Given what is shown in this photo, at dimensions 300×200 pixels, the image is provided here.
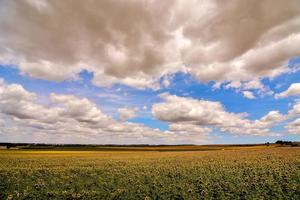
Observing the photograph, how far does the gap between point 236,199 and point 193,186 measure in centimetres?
476

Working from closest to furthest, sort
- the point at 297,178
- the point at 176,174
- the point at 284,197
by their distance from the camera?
1. the point at 284,197
2. the point at 297,178
3. the point at 176,174

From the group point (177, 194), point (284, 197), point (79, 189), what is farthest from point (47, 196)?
point (284, 197)

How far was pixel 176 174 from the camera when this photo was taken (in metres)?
29.0

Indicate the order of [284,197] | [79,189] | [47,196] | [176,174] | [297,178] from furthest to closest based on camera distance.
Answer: [176,174], [297,178], [79,189], [47,196], [284,197]

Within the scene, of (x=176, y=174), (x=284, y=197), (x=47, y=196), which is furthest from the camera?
(x=176, y=174)

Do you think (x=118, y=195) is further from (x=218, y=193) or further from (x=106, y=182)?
(x=218, y=193)

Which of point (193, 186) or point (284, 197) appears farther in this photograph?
point (193, 186)

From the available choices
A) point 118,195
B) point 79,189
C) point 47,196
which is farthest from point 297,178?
point 47,196

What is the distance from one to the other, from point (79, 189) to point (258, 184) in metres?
15.7

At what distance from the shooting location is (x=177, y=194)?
1989 centimetres

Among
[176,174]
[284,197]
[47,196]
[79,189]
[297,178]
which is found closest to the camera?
[284,197]

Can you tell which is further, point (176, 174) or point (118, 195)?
point (176, 174)

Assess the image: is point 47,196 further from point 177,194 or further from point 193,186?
point 193,186

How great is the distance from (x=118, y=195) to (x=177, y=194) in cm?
458
